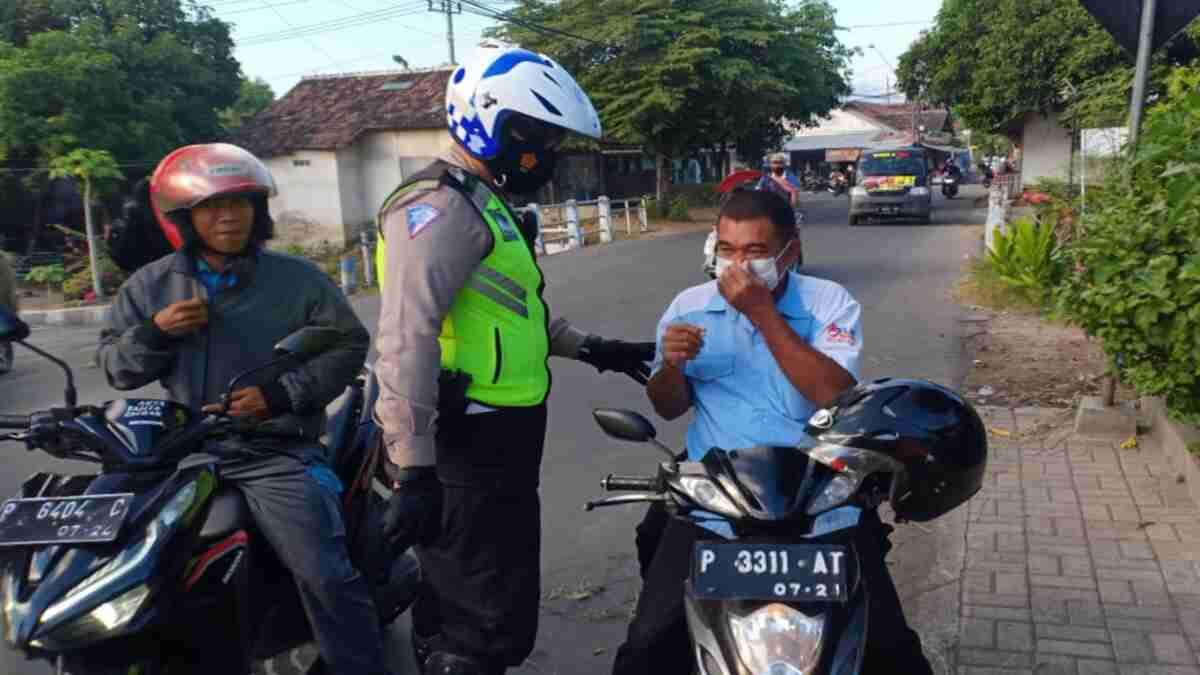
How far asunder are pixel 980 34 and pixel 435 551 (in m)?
28.2

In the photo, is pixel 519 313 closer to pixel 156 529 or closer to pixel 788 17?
pixel 156 529

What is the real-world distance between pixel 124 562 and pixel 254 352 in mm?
871

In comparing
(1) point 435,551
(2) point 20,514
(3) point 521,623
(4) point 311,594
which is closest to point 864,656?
(3) point 521,623

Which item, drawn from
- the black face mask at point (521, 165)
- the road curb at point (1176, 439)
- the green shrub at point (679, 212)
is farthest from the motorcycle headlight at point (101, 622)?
the green shrub at point (679, 212)

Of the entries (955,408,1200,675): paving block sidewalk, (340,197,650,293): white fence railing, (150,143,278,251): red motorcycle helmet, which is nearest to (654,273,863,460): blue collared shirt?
(150,143,278,251): red motorcycle helmet

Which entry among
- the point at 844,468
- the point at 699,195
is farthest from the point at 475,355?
the point at 699,195

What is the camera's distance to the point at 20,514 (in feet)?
7.22

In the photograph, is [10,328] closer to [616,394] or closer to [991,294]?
[616,394]

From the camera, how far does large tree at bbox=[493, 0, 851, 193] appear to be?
84.6 ft

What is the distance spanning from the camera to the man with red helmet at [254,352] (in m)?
2.69

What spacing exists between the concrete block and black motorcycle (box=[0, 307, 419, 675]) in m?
4.62

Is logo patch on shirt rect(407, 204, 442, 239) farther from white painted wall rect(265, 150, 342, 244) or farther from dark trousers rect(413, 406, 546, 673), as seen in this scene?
white painted wall rect(265, 150, 342, 244)

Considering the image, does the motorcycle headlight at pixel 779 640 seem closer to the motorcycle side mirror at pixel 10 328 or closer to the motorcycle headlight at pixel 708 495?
the motorcycle headlight at pixel 708 495

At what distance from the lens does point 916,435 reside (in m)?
1.98
